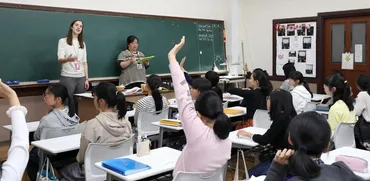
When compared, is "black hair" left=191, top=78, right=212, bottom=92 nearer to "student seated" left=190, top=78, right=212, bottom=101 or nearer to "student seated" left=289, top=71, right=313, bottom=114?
"student seated" left=190, top=78, right=212, bottom=101

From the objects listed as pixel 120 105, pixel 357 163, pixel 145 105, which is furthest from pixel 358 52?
pixel 120 105

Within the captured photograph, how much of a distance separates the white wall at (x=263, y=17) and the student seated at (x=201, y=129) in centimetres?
571

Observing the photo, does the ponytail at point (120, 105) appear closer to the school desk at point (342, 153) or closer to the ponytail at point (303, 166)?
the school desk at point (342, 153)

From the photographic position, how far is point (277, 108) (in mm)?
2967

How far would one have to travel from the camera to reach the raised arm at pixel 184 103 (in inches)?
80.7

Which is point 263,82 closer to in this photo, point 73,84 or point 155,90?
point 155,90

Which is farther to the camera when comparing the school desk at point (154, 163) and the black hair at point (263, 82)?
the black hair at point (263, 82)

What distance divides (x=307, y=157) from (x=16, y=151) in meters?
1.06

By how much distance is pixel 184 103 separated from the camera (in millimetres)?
2070

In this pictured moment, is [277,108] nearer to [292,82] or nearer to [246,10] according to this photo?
[292,82]

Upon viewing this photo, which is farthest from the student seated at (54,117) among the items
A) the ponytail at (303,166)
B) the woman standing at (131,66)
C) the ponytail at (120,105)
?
the woman standing at (131,66)

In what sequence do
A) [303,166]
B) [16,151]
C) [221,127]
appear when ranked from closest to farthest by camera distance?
[16,151]
[303,166]
[221,127]

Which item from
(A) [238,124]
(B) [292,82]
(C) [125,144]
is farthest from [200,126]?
(B) [292,82]

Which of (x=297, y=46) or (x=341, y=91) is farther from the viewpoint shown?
(x=297, y=46)
